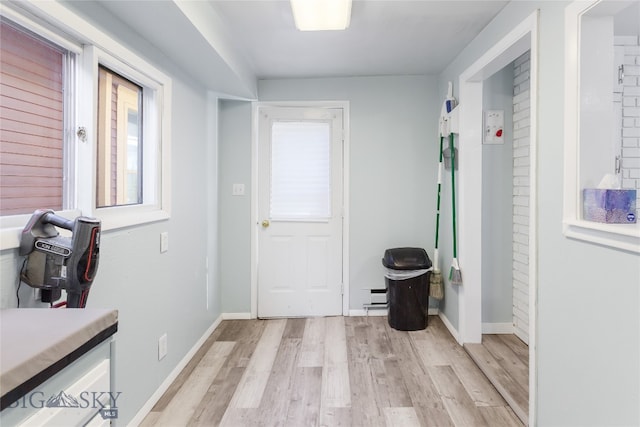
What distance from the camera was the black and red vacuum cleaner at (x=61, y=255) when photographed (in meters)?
Answer: 1.17

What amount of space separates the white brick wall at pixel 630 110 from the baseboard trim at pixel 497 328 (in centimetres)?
141

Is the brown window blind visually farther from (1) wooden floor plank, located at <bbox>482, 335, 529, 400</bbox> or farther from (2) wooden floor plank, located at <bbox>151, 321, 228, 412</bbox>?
(1) wooden floor plank, located at <bbox>482, 335, 529, 400</bbox>

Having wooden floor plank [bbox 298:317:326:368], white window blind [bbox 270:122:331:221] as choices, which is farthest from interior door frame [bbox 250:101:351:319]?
wooden floor plank [bbox 298:317:326:368]

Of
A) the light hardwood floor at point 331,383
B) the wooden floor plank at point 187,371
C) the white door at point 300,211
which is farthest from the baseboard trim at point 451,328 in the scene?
the wooden floor plank at point 187,371

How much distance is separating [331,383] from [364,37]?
2.43 m

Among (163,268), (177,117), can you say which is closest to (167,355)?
(163,268)

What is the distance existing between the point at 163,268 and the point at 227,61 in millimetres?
1435

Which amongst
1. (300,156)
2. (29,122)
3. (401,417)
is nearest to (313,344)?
(401,417)

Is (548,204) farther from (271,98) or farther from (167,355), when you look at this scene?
(271,98)

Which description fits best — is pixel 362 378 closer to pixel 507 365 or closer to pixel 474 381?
pixel 474 381

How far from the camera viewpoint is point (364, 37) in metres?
2.54

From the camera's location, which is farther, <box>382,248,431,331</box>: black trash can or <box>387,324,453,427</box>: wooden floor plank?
<box>382,248,431,331</box>: black trash can

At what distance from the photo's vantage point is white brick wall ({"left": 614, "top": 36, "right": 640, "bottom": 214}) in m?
2.47

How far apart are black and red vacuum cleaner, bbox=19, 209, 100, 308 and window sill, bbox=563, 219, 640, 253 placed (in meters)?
1.85
